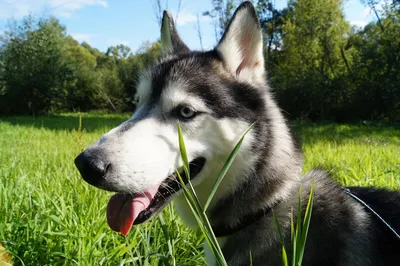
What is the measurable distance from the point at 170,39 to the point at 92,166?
1378 mm

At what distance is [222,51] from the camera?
2.11 meters

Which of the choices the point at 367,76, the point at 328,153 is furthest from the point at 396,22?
the point at 328,153

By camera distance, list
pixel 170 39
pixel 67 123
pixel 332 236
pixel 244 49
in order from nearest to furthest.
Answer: pixel 332 236, pixel 244 49, pixel 170 39, pixel 67 123

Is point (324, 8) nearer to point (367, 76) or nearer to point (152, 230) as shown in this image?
point (367, 76)

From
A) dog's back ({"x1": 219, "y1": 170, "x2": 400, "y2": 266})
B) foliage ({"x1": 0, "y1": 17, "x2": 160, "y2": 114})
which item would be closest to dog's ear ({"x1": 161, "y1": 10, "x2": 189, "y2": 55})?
dog's back ({"x1": 219, "y1": 170, "x2": 400, "y2": 266})

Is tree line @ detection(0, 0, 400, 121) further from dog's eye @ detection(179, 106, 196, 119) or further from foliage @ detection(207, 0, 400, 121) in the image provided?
dog's eye @ detection(179, 106, 196, 119)

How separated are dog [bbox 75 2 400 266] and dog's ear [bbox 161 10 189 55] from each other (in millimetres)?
437

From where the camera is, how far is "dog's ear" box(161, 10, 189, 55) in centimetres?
250

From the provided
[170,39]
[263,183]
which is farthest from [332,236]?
[170,39]

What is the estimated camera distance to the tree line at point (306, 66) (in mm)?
16422

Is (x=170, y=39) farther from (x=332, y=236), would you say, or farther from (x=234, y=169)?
(x=332, y=236)

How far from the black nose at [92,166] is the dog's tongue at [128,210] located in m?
0.24

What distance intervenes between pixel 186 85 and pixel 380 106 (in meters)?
16.5

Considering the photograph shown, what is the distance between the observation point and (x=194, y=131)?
1.75 metres
